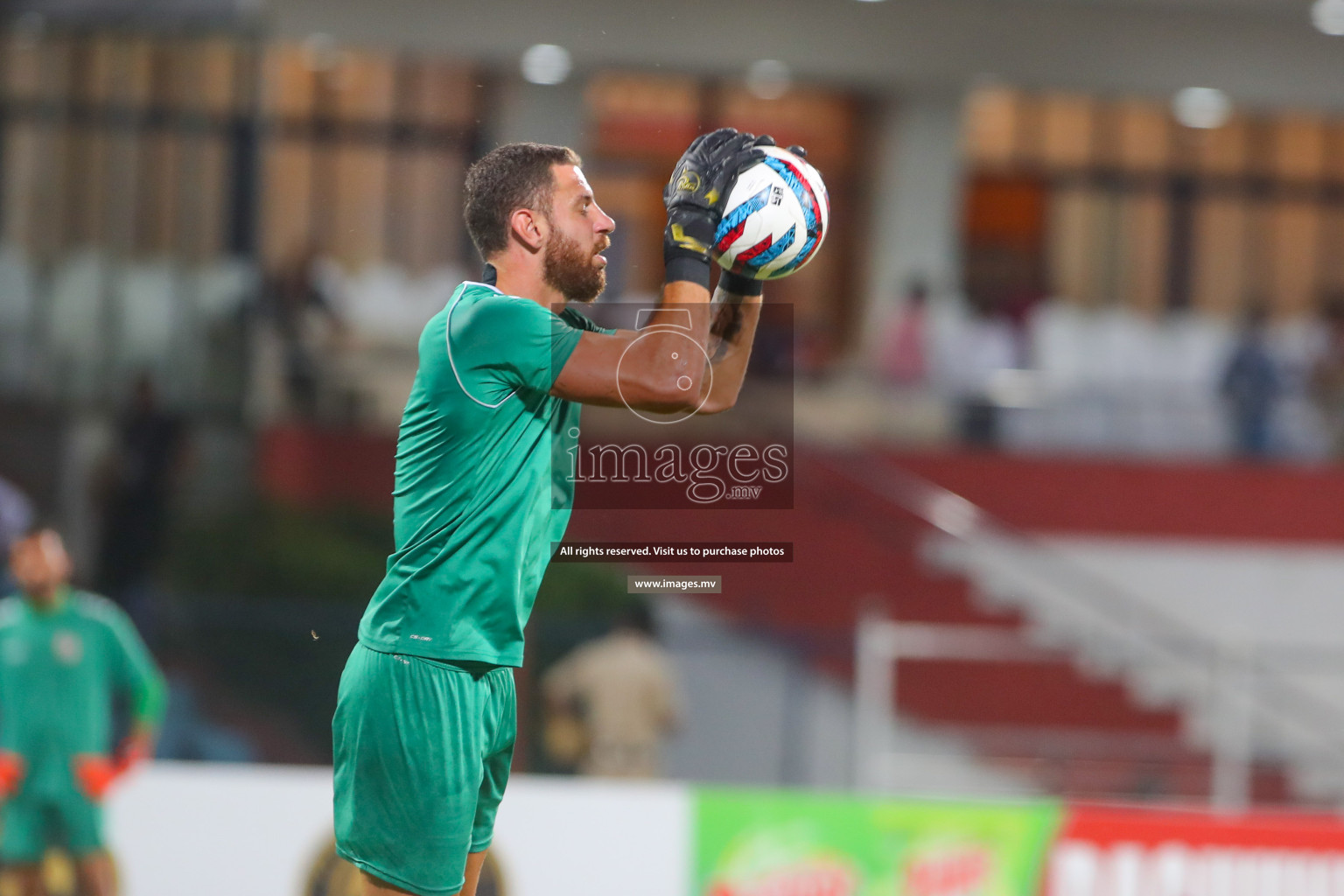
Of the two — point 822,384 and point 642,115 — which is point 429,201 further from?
point 822,384

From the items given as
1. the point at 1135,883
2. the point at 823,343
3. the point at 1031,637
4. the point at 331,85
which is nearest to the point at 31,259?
the point at 331,85

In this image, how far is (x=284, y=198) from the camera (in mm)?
11039

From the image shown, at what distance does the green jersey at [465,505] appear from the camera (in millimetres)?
2506

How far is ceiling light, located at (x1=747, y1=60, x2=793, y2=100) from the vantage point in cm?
1193

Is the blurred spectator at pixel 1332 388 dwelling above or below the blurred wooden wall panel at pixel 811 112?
below

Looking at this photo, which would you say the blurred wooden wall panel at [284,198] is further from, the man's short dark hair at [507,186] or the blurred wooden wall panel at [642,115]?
the man's short dark hair at [507,186]

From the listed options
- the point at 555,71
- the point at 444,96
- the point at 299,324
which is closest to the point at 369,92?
the point at 299,324

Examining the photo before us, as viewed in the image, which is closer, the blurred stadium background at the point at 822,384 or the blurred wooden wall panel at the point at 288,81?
the blurred stadium background at the point at 822,384

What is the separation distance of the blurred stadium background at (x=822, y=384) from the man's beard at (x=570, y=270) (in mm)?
152

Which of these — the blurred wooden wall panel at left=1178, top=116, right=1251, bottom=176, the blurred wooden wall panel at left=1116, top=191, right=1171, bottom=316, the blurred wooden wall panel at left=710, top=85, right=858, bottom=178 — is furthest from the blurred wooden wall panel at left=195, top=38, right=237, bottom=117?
the blurred wooden wall panel at left=1178, top=116, right=1251, bottom=176

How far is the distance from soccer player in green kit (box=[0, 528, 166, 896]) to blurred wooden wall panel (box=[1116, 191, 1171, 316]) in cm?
1063

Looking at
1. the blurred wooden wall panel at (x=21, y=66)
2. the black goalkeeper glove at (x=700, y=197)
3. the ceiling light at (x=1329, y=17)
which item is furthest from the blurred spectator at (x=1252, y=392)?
the black goalkeeper glove at (x=700, y=197)

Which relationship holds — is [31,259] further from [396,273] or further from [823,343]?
[396,273]

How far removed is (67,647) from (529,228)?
201 inches
